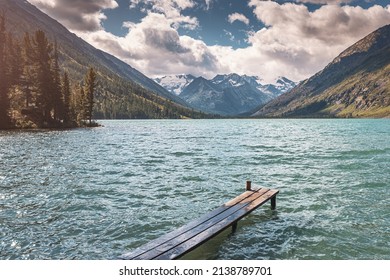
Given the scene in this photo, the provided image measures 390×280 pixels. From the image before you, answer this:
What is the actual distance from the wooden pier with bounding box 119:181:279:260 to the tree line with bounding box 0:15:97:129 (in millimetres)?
86134

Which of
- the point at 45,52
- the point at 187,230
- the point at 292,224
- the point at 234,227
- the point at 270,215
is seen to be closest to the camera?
the point at 187,230

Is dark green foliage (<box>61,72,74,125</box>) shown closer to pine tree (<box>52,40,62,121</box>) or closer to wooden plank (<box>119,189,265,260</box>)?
pine tree (<box>52,40,62,121</box>)

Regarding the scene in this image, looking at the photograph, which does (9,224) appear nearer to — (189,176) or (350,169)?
(189,176)

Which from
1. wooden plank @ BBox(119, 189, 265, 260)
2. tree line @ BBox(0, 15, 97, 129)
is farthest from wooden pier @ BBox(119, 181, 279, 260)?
tree line @ BBox(0, 15, 97, 129)

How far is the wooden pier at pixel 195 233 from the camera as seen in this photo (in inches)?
428

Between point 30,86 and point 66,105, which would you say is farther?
point 66,105

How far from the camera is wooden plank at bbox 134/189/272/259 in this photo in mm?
11000

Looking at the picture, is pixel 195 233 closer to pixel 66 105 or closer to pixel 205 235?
pixel 205 235

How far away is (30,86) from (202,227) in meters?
106

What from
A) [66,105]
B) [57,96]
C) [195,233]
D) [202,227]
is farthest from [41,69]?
[195,233]

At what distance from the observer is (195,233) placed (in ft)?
42.4

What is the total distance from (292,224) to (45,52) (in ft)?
349
